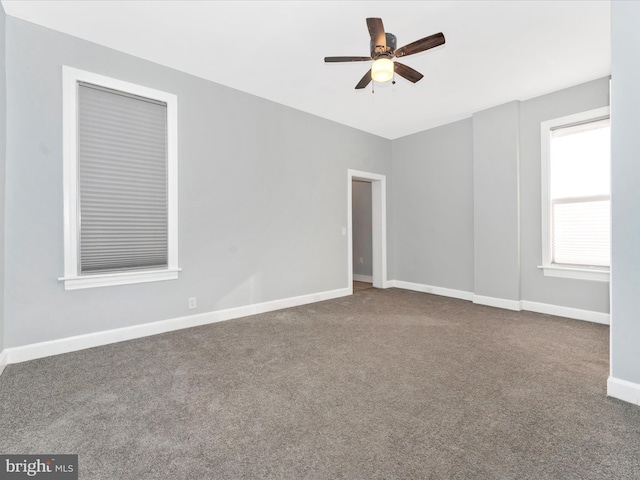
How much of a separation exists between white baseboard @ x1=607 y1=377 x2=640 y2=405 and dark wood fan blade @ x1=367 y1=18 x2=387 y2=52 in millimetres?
2928

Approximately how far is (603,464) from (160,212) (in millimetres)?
3941

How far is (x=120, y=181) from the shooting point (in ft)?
10.4

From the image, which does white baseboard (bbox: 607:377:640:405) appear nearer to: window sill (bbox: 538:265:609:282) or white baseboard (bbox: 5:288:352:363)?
window sill (bbox: 538:265:609:282)

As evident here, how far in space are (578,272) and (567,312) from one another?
0.54m

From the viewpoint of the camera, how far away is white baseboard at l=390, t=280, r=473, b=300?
5.12 metres

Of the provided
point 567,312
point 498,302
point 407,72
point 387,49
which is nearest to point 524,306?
point 498,302

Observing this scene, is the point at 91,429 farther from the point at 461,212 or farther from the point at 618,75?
the point at 461,212

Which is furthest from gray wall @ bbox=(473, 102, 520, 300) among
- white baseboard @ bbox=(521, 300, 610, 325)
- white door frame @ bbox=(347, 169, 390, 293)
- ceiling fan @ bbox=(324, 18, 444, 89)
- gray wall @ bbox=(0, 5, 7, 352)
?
gray wall @ bbox=(0, 5, 7, 352)

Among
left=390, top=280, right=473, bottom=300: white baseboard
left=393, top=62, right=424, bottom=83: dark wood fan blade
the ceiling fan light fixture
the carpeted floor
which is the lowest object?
the carpeted floor

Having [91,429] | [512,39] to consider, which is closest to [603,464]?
[91,429]

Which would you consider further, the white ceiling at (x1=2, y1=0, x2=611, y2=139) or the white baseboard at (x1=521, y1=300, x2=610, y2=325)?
the white baseboard at (x1=521, y1=300, x2=610, y2=325)

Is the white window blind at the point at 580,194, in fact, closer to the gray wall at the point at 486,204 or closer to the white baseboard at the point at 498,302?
the gray wall at the point at 486,204

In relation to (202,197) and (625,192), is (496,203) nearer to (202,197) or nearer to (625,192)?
(625,192)

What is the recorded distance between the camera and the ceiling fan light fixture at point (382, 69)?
2600 millimetres
